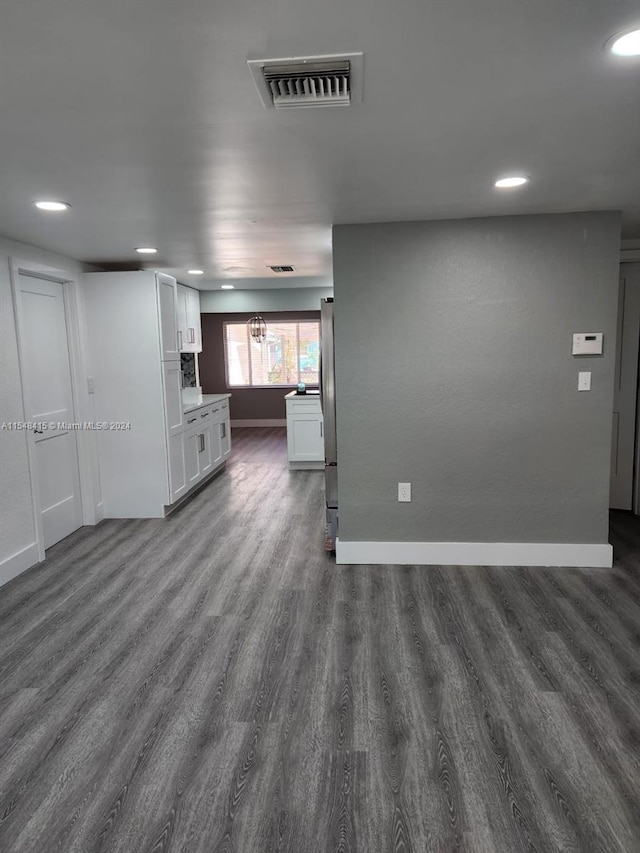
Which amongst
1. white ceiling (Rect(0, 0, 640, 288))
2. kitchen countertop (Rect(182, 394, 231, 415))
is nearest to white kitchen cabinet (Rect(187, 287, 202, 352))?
kitchen countertop (Rect(182, 394, 231, 415))

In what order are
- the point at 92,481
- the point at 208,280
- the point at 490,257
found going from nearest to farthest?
the point at 490,257 → the point at 92,481 → the point at 208,280

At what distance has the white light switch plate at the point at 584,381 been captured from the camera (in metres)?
3.37

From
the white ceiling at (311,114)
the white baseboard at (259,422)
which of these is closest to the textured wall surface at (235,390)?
the white baseboard at (259,422)

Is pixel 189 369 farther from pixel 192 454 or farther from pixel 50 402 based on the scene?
pixel 50 402

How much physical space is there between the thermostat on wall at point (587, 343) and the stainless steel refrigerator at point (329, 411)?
1.50 meters

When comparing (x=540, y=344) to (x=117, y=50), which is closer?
(x=117, y=50)

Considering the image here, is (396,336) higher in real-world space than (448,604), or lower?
higher

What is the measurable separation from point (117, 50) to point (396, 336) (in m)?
2.34

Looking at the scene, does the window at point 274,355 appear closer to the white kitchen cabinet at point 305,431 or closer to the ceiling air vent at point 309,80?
the white kitchen cabinet at point 305,431

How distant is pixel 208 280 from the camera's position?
6.36m

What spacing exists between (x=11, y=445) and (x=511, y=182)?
3.34 meters

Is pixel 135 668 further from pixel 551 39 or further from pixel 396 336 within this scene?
pixel 551 39

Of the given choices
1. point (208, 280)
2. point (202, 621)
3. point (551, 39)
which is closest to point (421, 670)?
point (202, 621)

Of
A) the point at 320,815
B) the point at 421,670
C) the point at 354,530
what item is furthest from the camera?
the point at 354,530
